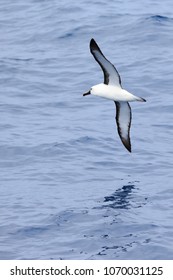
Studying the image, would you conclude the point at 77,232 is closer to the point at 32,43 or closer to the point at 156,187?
the point at 156,187

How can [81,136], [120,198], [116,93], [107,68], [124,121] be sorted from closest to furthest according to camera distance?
[120,198], [107,68], [116,93], [124,121], [81,136]

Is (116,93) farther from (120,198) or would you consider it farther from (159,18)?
(159,18)

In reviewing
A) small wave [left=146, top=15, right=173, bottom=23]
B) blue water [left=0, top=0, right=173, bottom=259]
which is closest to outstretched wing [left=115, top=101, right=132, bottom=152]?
blue water [left=0, top=0, right=173, bottom=259]

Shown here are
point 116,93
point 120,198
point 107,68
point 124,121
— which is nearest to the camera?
point 120,198

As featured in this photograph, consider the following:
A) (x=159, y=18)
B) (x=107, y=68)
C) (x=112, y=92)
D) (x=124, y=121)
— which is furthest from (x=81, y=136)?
(x=159, y=18)

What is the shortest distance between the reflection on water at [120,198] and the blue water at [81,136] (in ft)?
0.06

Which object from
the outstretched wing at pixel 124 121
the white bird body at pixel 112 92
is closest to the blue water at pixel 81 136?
the outstretched wing at pixel 124 121

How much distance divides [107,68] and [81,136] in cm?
329

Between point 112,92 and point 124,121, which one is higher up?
point 112,92

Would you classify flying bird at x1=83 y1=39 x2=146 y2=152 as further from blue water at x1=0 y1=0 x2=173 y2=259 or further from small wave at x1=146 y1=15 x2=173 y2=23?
small wave at x1=146 y1=15 x2=173 y2=23

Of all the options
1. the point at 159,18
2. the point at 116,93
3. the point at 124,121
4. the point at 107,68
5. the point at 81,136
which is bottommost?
the point at 81,136

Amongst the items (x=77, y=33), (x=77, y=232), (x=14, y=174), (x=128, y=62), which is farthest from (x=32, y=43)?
(x=77, y=232)

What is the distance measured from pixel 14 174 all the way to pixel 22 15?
506 inches

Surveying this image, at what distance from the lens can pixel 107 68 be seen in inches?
785
